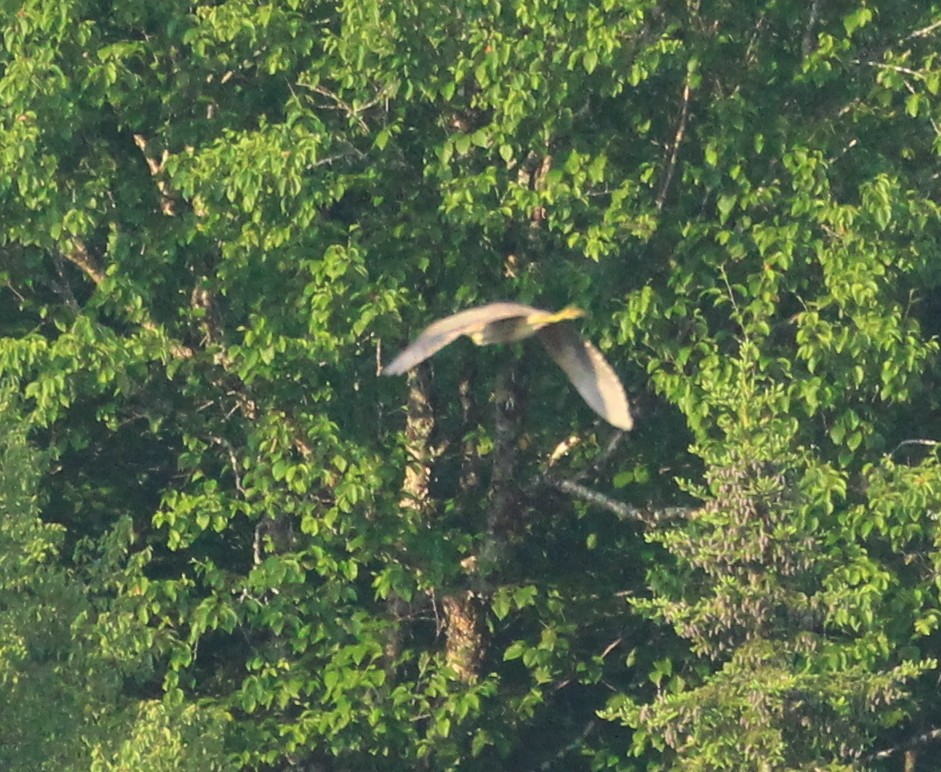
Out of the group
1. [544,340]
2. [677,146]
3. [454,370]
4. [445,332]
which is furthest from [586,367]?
[454,370]

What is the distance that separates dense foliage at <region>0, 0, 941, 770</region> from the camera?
34.8ft

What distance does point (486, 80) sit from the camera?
1061 centimetres

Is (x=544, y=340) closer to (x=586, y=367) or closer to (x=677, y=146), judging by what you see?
(x=586, y=367)

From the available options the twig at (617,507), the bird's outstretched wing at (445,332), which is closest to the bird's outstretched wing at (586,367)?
the bird's outstretched wing at (445,332)

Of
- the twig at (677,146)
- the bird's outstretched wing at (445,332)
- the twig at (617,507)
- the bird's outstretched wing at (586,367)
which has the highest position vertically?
the twig at (677,146)

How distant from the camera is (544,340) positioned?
32.0ft

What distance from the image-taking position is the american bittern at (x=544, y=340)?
29.9 feet

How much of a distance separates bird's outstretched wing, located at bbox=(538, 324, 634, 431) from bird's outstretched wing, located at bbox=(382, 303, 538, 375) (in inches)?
14.5

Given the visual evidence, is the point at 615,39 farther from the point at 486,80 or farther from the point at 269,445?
the point at 269,445

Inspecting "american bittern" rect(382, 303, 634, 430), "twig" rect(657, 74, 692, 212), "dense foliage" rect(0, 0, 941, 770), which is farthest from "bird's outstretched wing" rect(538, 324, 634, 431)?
"twig" rect(657, 74, 692, 212)

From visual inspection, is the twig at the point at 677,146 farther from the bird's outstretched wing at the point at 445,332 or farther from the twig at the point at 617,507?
the bird's outstretched wing at the point at 445,332

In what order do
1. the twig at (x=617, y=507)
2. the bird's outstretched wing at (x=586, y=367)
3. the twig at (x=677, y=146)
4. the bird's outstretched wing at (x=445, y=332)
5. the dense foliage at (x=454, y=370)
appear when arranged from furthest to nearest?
1. the twig at (x=617, y=507)
2. the twig at (x=677, y=146)
3. the dense foliage at (x=454, y=370)
4. the bird's outstretched wing at (x=586, y=367)
5. the bird's outstretched wing at (x=445, y=332)

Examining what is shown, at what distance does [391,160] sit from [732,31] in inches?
72.0

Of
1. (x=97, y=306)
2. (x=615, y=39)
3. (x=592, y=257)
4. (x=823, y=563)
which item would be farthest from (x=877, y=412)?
(x=97, y=306)
